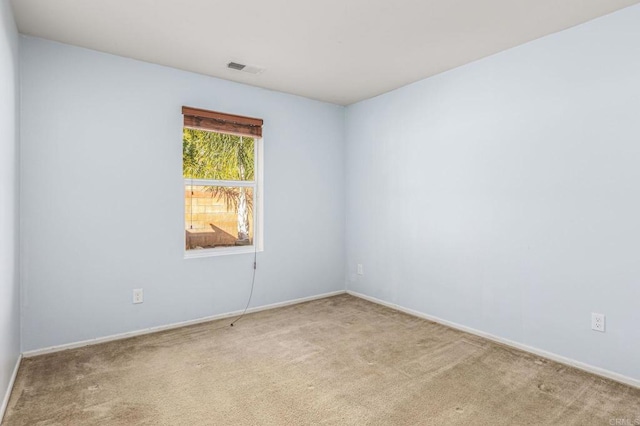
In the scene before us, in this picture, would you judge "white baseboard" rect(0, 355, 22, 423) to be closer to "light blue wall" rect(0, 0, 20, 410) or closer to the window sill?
"light blue wall" rect(0, 0, 20, 410)

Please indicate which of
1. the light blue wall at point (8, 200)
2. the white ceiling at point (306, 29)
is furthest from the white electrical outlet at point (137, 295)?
the white ceiling at point (306, 29)

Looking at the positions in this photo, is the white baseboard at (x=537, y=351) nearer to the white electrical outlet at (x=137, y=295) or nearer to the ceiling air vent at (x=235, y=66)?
the white electrical outlet at (x=137, y=295)

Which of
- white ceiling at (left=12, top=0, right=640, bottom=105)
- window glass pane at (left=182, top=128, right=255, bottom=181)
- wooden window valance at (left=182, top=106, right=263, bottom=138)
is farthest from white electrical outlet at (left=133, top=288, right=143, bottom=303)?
white ceiling at (left=12, top=0, right=640, bottom=105)

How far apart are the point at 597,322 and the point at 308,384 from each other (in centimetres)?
202

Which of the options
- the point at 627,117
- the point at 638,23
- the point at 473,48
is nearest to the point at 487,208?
the point at 627,117

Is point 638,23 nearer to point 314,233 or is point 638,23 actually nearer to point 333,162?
point 333,162

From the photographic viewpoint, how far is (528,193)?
9.45 feet

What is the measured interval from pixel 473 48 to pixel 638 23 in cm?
102

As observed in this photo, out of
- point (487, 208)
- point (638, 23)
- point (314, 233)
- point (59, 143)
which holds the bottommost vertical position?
point (314, 233)

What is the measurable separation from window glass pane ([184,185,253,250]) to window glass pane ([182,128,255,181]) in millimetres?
141

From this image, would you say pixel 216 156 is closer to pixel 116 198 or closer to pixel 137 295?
pixel 116 198

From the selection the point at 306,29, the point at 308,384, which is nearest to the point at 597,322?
the point at 308,384

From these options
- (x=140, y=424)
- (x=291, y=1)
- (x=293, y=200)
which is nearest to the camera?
(x=140, y=424)

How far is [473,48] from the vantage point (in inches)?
117
